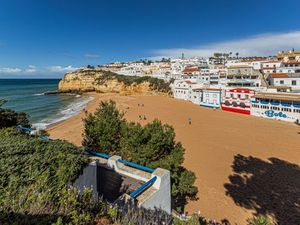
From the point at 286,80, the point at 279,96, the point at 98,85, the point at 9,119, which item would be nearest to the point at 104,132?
the point at 9,119

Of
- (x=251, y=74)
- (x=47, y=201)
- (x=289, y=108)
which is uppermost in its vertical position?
(x=251, y=74)

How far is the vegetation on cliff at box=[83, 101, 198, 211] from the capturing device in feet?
30.9

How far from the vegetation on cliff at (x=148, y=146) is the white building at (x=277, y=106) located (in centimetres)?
2873

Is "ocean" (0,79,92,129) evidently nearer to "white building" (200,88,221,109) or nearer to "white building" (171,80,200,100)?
"white building" (171,80,200,100)

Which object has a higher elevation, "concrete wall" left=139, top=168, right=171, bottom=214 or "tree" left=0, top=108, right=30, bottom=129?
"tree" left=0, top=108, right=30, bottom=129

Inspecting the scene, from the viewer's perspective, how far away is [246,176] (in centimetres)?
1388

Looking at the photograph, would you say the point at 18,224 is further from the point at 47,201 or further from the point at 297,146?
the point at 297,146

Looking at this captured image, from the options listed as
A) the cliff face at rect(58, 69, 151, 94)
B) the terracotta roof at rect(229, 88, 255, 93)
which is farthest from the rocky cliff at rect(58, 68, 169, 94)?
the terracotta roof at rect(229, 88, 255, 93)

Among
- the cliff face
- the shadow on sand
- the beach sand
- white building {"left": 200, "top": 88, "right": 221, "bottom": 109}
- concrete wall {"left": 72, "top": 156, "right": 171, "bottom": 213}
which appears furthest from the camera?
the cliff face

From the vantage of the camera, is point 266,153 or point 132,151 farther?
point 266,153

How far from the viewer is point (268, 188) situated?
40.4ft

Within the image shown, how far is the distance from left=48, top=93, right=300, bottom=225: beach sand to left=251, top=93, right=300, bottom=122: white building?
2.47 m

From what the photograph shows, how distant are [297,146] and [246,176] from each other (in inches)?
409

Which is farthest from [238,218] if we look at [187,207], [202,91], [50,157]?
[202,91]
